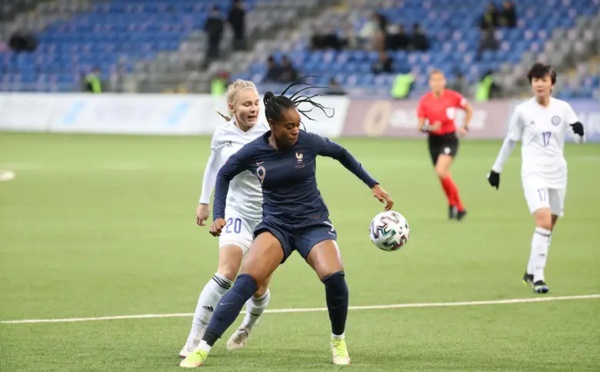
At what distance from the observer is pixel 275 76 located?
41.5 m

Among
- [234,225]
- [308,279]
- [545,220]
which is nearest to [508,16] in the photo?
[308,279]

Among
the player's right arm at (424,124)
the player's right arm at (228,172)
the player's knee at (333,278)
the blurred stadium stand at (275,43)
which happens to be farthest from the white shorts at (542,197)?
the blurred stadium stand at (275,43)

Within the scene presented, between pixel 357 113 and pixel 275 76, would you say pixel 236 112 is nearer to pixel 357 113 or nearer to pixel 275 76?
pixel 357 113

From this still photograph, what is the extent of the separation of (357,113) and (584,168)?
465 inches

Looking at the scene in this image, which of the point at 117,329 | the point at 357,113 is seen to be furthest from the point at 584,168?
the point at 117,329

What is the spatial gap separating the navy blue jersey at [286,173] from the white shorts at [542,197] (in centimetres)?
409

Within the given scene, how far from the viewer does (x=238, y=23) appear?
47062 millimetres

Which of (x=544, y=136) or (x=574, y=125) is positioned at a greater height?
(x=574, y=125)

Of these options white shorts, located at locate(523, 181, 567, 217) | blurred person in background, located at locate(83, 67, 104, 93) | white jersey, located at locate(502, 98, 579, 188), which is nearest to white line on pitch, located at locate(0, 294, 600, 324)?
white shorts, located at locate(523, 181, 567, 217)

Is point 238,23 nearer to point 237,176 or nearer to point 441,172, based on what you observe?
point 441,172

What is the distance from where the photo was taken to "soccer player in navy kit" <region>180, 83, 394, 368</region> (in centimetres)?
818

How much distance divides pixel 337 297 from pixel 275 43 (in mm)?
39809

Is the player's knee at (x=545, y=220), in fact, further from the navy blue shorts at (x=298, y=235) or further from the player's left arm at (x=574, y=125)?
the navy blue shorts at (x=298, y=235)

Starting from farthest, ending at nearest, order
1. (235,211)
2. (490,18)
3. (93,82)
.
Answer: (93,82), (490,18), (235,211)
